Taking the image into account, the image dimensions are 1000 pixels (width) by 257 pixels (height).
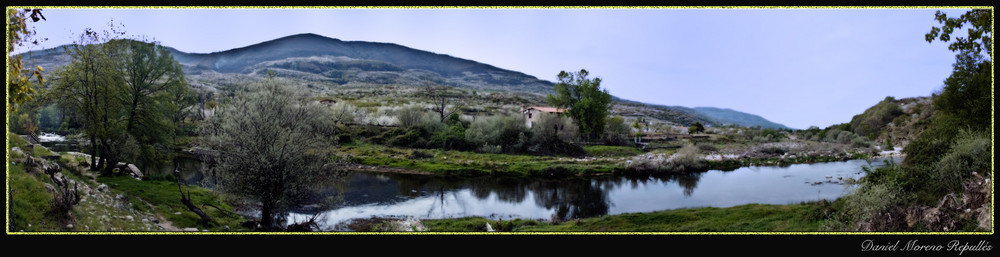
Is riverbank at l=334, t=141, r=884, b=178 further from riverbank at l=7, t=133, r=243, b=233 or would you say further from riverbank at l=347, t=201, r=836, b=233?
riverbank at l=347, t=201, r=836, b=233

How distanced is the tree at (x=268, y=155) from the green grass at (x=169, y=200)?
2.01 meters

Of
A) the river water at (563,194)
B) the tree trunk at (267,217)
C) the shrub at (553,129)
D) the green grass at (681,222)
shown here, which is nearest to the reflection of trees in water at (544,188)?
the river water at (563,194)

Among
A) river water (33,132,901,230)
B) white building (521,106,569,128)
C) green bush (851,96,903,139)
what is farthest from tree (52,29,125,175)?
green bush (851,96,903,139)

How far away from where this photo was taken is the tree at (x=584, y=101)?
53062 millimetres

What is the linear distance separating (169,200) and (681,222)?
17.5 metres

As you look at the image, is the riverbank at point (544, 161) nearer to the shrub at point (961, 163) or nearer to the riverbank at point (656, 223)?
the riverbank at point (656, 223)

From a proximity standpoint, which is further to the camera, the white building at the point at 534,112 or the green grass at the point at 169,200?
the white building at the point at 534,112

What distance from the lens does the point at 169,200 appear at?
15.4 metres

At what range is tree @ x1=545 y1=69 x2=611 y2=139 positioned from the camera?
5306 cm

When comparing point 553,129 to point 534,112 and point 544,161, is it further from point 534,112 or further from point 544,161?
point 544,161

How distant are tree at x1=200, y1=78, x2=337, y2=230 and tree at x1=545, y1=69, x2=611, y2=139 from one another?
42.5 m

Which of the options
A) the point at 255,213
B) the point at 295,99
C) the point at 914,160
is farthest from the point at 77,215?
the point at 914,160
